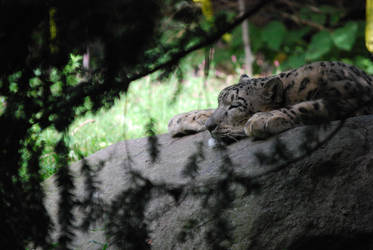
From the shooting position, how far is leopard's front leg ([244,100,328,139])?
10.6ft

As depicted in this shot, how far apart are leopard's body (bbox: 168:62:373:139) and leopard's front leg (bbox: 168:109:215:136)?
45cm

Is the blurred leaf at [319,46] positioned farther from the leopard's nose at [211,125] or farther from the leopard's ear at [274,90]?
the leopard's nose at [211,125]

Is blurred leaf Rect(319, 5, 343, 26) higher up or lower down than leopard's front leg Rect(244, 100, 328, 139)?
higher up

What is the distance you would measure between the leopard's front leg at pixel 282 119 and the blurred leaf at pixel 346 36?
23.1ft

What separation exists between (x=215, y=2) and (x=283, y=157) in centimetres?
980

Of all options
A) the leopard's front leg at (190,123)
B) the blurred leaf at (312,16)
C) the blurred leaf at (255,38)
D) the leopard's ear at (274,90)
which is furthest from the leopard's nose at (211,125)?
the blurred leaf at (312,16)

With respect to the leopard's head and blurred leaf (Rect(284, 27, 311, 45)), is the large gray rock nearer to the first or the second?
the leopard's head

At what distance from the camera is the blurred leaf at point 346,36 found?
957 cm

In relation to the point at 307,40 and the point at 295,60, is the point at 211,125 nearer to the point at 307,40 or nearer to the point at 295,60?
the point at 295,60

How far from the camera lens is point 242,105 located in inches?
146

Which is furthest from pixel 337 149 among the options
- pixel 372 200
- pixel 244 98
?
pixel 244 98

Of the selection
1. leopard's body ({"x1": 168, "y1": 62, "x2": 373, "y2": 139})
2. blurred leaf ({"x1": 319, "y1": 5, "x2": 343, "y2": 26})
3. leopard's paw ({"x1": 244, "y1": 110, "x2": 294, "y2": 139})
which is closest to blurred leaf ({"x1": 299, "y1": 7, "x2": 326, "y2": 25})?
blurred leaf ({"x1": 319, "y1": 5, "x2": 343, "y2": 26})

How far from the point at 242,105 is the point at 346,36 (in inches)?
282

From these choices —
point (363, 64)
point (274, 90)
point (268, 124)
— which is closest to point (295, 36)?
point (363, 64)
